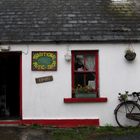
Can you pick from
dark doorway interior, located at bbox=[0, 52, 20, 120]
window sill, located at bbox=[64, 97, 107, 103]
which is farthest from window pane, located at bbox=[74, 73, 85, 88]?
dark doorway interior, located at bbox=[0, 52, 20, 120]

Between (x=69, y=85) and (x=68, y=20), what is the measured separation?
2.29 m

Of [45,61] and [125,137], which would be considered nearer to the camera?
[125,137]

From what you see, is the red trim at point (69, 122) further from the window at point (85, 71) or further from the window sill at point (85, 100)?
the window at point (85, 71)

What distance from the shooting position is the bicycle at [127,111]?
13.9m

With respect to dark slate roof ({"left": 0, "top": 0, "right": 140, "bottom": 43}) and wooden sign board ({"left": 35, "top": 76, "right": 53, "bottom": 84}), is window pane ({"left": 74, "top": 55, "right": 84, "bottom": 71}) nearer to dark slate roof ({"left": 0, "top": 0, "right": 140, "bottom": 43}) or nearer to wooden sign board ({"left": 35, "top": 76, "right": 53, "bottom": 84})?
dark slate roof ({"left": 0, "top": 0, "right": 140, "bottom": 43})

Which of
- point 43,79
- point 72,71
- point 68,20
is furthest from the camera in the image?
point 68,20

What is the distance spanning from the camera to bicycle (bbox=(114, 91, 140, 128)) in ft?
45.6

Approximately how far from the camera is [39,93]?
14.1 metres

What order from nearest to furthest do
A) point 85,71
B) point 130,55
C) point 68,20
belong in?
point 130,55 → point 85,71 → point 68,20

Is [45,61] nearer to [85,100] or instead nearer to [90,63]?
[90,63]

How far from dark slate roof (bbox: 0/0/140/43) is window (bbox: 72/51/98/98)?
0.62 meters

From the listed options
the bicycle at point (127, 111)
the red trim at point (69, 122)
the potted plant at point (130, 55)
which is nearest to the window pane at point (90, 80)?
the bicycle at point (127, 111)

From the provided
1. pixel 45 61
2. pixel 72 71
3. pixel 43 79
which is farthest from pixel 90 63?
pixel 43 79

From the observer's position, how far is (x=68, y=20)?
1486 cm
